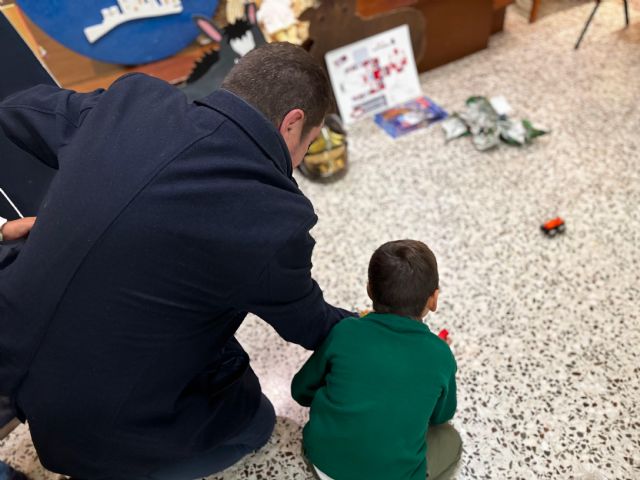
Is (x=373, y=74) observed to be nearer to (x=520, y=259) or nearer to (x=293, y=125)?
(x=520, y=259)

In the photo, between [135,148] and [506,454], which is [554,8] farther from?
[135,148]

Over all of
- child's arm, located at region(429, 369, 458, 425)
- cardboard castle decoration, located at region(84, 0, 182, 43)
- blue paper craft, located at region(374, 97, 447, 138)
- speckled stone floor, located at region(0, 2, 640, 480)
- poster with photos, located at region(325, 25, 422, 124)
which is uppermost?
cardboard castle decoration, located at region(84, 0, 182, 43)

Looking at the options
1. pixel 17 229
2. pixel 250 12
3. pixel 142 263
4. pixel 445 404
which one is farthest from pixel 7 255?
pixel 250 12

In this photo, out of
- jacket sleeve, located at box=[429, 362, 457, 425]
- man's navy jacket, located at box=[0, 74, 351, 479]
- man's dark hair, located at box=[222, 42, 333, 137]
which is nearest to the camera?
man's navy jacket, located at box=[0, 74, 351, 479]

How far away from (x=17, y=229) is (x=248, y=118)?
591 millimetres

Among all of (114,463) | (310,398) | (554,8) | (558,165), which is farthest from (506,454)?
(554,8)

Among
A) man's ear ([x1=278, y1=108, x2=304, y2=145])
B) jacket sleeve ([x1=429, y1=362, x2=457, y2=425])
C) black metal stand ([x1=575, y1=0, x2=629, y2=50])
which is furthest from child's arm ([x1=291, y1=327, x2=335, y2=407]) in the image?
black metal stand ([x1=575, y1=0, x2=629, y2=50])

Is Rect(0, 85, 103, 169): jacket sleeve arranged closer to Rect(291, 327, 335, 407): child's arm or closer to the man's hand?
the man's hand

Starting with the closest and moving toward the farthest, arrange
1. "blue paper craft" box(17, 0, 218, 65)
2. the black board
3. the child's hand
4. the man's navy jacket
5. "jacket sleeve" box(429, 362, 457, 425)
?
the man's navy jacket, "jacket sleeve" box(429, 362, 457, 425), the black board, the child's hand, "blue paper craft" box(17, 0, 218, 65)

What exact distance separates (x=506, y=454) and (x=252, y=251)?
2.71ft

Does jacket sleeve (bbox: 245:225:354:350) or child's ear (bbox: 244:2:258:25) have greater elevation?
child's ear (bbox: 244:2:258:25)

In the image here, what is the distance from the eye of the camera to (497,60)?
2193 mm

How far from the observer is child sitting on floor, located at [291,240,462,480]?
786 millimetres

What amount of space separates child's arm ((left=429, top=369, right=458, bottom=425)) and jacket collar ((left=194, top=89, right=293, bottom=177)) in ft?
1.75
